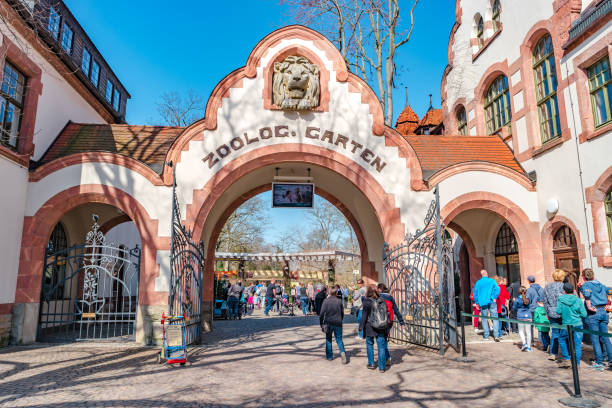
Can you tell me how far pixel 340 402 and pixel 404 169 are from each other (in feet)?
25.6

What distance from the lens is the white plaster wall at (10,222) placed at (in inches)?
414

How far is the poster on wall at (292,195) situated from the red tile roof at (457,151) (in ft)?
11.2

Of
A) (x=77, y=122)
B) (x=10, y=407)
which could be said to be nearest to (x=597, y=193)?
(x=10, y=407)

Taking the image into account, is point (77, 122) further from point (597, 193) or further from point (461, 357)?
point (597, 193)

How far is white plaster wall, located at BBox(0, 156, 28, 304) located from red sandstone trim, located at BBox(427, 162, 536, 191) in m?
10.5

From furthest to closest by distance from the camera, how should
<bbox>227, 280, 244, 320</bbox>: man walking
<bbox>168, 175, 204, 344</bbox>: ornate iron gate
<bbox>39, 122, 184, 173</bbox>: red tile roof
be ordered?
<bbox>227, 280, 244, 320</bbox>: man walking < <bbox>39, 122, 184, 173</bbox>: red tile roof < <bbox>168, 175, 204, 344</bbox>: ornate iron gate

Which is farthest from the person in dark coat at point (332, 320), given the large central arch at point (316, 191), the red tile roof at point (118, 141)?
the red tile roof at point (118, 141)

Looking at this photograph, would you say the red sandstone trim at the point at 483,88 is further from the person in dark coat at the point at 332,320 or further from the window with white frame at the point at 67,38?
the window with white frame at the point at 67,38

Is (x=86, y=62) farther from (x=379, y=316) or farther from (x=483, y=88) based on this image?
(x=379, y=316)

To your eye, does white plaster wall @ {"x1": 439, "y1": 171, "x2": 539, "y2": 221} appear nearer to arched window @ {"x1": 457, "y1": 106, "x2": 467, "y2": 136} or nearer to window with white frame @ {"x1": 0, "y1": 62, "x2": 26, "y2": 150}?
arched window @ {"x1": 457, "y1": 106, "x2": 467, "y2": 136}

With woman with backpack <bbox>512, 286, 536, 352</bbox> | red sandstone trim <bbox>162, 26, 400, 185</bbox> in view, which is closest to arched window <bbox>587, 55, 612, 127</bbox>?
woman with backpack <bbox>512, 286, 536, 352</bbox>

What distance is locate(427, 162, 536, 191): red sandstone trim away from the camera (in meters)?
12.2

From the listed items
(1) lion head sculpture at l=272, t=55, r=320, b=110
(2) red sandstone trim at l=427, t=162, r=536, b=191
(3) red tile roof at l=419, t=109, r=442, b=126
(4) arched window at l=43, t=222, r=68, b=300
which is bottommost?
(4) arched window at l=43, t=222, r=68, b=300

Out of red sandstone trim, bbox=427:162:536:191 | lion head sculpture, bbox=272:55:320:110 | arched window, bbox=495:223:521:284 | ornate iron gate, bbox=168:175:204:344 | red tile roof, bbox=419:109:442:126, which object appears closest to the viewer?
ornate iron gate, bbox=168:175:204:344
